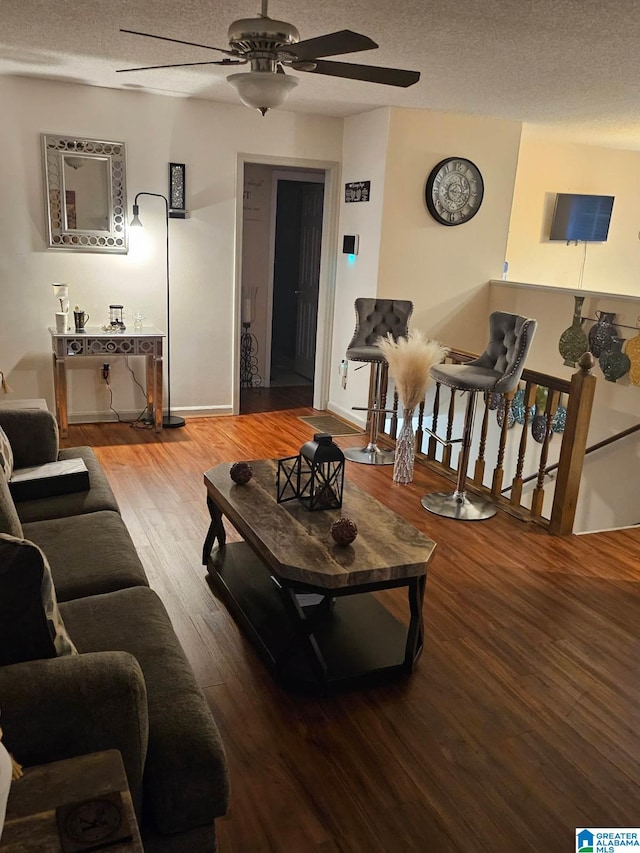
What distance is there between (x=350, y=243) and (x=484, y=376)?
2.54 metres

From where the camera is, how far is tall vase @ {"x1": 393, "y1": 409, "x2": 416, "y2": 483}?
4578 millimetres

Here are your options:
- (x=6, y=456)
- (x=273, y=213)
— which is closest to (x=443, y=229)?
(x=273, y=213)

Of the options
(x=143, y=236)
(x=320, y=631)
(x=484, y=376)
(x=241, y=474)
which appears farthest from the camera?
(x=143, y=236)

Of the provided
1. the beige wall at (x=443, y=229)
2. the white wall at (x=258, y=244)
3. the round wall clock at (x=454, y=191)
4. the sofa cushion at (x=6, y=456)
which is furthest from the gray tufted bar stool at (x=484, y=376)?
the white wall at (x=258, y=244)

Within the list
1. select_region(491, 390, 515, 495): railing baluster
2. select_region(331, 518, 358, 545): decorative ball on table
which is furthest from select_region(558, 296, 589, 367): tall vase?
select_region(331, 518, 358, 545): decorative ball on table

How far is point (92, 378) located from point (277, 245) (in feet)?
11.1

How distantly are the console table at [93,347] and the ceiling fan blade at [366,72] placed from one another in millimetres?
2947

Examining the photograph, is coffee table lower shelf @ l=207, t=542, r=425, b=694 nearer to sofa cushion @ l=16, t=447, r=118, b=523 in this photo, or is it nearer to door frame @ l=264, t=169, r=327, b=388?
sofa cushion @ l=16, t=447, r=118, b=523

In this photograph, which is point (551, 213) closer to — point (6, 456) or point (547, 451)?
point (547, 451)

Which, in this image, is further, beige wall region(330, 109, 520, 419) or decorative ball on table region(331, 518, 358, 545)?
beige wall region(330, 109, 520, 419)

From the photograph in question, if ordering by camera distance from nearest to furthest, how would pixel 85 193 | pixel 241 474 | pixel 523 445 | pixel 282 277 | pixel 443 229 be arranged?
1. pixel 241 474
2. pixel 523 445
3. pixel 85 193
4. pixel 443 229
5. pixel 282 277

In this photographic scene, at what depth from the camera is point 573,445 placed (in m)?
3.81

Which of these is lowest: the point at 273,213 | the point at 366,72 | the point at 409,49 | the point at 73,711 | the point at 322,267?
the point at 73,711

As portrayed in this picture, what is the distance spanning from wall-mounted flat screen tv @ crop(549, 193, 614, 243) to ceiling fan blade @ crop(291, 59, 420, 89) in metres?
4.54
